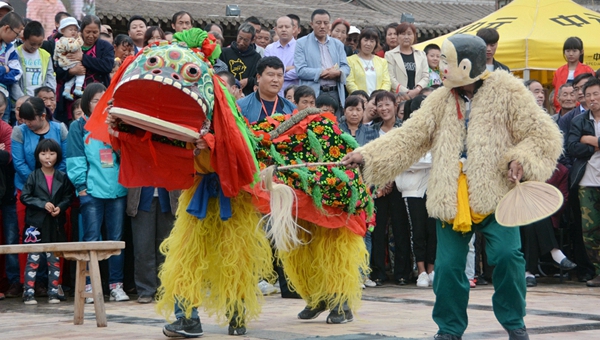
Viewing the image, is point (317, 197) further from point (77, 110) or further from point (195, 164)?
point (77, 110)

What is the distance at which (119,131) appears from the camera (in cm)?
609

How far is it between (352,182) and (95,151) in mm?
3293

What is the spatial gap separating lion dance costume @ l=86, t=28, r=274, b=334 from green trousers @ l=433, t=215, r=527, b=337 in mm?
1411

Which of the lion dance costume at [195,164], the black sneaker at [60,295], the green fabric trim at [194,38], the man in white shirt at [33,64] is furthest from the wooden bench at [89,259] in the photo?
the man in white shirt at [33,64]

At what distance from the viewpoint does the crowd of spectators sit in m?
9.21

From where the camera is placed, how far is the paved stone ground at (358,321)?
652cm

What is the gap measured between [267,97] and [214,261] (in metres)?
2.07

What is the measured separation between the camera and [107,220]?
30.7 feet

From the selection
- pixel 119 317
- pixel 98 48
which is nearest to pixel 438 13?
pixel 98 48

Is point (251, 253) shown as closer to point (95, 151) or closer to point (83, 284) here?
point (83, 284)

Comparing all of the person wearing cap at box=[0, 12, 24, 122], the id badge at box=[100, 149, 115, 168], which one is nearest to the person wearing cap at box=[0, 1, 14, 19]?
the person wearing cap at box=[0, 12, 24, 122]

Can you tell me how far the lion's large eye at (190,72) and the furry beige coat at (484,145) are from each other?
4.11ft

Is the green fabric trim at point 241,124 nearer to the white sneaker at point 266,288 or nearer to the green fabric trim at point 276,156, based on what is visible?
the green fabric trim at point 276,156

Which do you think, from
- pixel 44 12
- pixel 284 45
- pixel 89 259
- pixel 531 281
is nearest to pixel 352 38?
pixel 284 45
